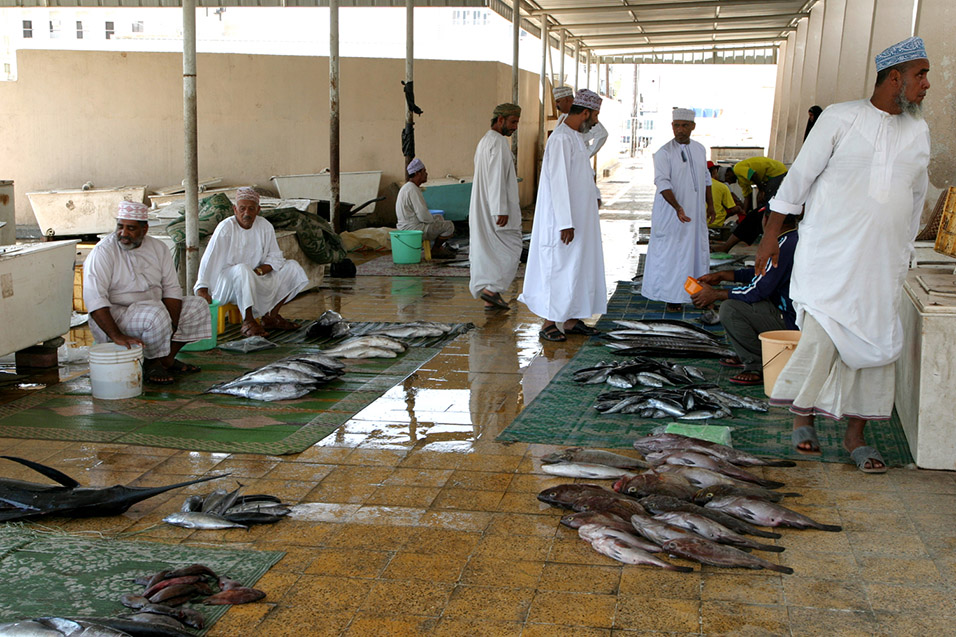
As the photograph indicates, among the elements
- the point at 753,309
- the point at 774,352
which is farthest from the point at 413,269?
the point at 774,352

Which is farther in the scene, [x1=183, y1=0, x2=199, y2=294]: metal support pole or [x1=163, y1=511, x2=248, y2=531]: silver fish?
[x1=183, y1=0, x2=199, y2=294]: metal support pole

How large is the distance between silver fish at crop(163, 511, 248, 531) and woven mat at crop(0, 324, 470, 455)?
3.45 ft

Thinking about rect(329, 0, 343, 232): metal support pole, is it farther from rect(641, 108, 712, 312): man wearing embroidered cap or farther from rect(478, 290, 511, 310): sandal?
rect(641, 108, 712, 312): man wearing embroidered cap

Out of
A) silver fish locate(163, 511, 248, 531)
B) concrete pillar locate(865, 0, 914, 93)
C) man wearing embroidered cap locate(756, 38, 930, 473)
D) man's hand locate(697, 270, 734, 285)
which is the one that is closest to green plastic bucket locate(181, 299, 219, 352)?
silver fish locate(163, 511, 248, 531)

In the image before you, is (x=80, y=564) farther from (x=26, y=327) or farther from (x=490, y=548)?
(x=26, y=327)

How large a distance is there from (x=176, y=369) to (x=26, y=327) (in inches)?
42.4

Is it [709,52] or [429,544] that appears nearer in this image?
[429,544]

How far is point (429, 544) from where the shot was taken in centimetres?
398

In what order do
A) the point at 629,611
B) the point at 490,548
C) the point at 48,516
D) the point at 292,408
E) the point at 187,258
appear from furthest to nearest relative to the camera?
the point at 187,258
the point at 292,408
the point at 48,516
the point at 490,548
the point at 629,611

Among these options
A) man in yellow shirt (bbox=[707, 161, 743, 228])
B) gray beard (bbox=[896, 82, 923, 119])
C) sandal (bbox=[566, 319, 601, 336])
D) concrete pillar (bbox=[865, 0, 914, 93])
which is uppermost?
concrete pillar (bbox=[865, 0, 914, 93])

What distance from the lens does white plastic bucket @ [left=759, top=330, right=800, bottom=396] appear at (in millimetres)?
5930

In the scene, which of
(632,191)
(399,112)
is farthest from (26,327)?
(632,191)

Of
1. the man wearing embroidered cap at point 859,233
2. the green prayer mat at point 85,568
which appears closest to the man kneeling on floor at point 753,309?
the man wearing embroidered cap at point 859,233

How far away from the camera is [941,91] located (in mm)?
8641
